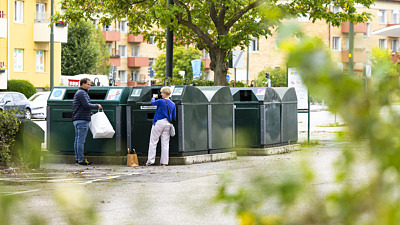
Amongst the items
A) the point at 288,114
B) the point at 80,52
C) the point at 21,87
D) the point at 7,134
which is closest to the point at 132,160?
the point at 7,134

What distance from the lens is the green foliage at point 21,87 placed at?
44.1 meters

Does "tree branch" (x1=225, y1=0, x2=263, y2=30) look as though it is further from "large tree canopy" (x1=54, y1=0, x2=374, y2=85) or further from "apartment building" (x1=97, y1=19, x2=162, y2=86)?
"apartment building" (x1=97, y1=19, x2=162, y2=86)

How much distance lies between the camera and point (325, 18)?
2020cm

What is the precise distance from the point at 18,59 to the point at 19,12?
3.00m

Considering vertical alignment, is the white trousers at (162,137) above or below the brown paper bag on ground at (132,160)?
above

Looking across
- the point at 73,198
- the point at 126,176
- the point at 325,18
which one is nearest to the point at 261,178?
the point at 73,198

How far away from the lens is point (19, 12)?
159 feet

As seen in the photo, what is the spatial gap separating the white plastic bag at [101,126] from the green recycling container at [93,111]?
23cm

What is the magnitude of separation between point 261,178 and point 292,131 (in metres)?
15.4

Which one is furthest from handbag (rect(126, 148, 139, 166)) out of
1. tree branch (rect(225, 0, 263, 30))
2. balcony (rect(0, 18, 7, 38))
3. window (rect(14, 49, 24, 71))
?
window (rect(14, 49, 24, 71))

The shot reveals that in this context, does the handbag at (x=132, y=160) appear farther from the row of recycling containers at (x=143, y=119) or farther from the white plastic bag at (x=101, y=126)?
the white plastic bag at (x=101, y=126)

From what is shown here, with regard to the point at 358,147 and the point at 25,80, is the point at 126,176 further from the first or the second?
the point at 25,80

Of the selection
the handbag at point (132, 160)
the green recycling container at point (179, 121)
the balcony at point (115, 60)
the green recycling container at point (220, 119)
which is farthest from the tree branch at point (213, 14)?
the balcony at point (115, 60)

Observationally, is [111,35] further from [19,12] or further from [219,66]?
[219,66]
